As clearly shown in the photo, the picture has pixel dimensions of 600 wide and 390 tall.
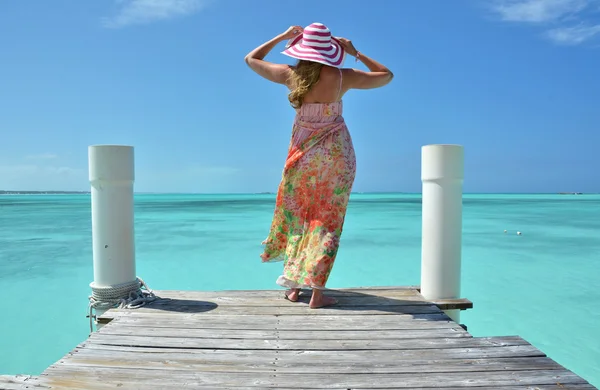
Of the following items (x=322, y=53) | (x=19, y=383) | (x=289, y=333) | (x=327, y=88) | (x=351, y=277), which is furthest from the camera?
(x=351, y=277)

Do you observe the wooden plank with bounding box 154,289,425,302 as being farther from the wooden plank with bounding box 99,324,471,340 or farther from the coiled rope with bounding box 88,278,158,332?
the wooden plank with bounding box 99,324,471,340

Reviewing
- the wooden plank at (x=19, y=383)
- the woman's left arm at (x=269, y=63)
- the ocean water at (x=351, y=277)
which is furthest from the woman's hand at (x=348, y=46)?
the ocean water at (x=351, y=277)

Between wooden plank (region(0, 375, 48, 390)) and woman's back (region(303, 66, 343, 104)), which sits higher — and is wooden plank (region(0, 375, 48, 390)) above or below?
below

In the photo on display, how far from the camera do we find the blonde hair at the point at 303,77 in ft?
8.69

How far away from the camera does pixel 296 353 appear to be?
1.92 metres

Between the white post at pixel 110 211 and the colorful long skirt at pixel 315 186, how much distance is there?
1143 millimetres

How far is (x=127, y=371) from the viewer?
1726mm

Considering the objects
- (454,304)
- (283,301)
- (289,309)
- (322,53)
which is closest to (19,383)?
(289,309)

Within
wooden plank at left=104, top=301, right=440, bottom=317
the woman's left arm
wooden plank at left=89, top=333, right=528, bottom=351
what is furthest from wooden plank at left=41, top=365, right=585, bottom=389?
the woman's left arm

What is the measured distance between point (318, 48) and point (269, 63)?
375 millimetres

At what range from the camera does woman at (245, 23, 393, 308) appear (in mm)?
2633

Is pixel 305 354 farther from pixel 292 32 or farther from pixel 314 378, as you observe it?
pixel 292 32

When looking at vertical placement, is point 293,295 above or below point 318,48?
below

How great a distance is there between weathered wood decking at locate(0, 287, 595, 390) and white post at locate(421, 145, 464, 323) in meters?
0.16
